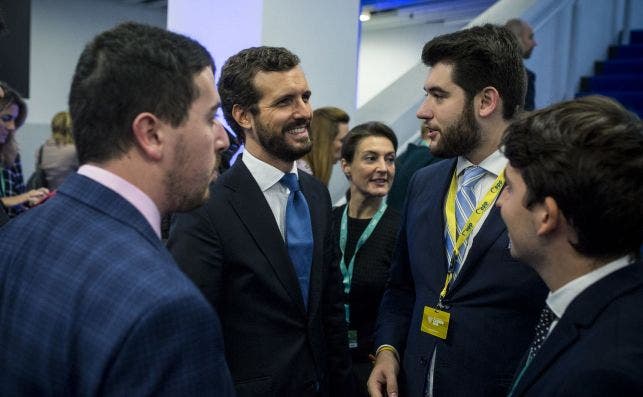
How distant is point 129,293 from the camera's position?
3.01 ft

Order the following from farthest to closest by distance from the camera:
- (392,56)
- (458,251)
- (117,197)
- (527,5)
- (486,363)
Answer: (392,56)
(527,5)
(458,251)
(486,363)
(117,197)

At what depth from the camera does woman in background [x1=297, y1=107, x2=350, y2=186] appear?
370 cm

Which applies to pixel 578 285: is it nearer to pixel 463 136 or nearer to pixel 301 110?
pixel 463 136

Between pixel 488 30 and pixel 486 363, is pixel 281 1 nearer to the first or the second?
pixel 488 30

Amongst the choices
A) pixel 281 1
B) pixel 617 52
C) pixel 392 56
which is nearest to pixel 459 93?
pixel 281 1

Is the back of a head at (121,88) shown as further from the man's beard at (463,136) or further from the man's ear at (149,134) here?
the man's beard at (463,136)

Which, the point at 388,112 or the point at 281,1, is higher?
the point at 281,1

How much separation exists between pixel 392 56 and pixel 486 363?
40.5 ft

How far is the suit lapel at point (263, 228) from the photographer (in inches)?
69.1

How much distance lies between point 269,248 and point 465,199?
23.6 inches

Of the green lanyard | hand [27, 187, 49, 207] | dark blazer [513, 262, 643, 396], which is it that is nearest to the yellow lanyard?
dark blazer [513, 262, 643, 396]

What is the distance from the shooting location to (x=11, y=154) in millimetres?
3369

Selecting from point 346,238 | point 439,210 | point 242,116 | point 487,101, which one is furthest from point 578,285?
point 346,238

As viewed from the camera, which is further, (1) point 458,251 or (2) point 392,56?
(2) point 392,56
